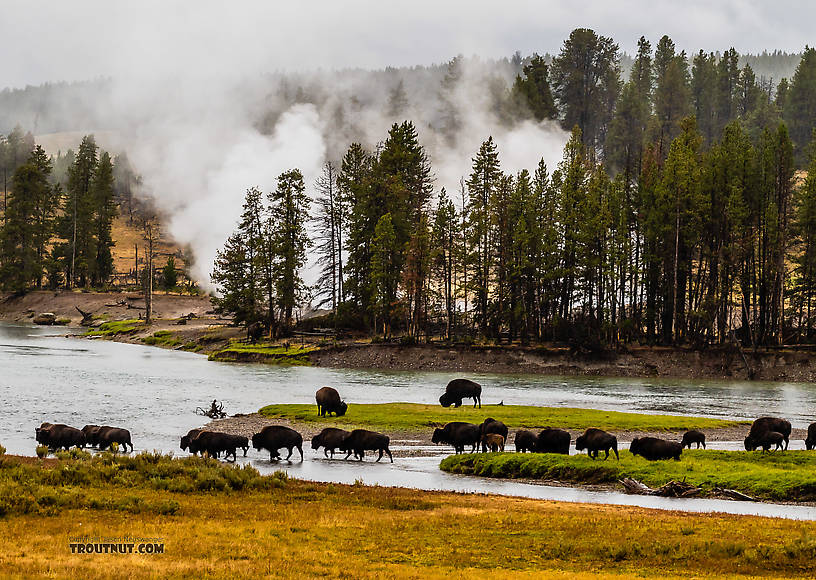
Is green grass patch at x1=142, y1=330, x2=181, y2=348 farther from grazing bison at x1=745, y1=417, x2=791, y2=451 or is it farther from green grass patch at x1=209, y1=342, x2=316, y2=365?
grazing bison at x1=745, y1=417, x2=791, y2=451

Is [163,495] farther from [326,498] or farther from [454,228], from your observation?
[454,228]

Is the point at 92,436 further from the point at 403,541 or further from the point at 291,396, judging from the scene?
the point at 291,396

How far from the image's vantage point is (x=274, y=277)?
97062mm

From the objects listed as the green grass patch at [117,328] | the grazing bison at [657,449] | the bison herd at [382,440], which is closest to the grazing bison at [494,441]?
Result: the bison herd at [382,440]

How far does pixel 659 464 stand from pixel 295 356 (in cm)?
5689

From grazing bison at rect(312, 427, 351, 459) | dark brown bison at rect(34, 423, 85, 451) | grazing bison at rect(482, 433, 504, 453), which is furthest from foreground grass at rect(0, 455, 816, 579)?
grazing bison at rect(482, 433, 504, 453)

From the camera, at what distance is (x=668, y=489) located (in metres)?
28.2

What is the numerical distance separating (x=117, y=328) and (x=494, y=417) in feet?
A: 259

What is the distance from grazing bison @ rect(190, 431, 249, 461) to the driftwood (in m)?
14.5

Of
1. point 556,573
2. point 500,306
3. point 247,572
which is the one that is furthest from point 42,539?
point 500,306

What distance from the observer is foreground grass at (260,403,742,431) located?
42094 millimetres

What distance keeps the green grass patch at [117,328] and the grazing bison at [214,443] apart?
7993 centimetres

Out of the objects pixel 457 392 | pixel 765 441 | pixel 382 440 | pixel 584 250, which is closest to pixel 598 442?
pixel 765 441

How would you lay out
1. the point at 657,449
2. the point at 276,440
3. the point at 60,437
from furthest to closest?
the point at 276,440 < the point at 60,437 < the point at 657,449
